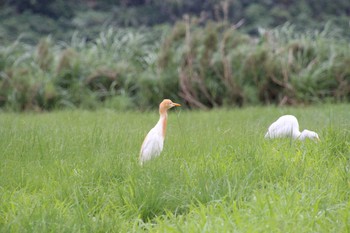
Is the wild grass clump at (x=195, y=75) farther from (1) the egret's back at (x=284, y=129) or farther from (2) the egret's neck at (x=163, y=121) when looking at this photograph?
(2) the egret's neck at (x=163, y=121)

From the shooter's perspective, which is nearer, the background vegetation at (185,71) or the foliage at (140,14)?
the background vegetation at (185,71)

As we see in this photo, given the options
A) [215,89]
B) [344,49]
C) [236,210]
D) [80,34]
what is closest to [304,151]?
[236,210]

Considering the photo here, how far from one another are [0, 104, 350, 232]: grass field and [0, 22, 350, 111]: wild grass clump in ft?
20.8

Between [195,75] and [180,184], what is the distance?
791 cm

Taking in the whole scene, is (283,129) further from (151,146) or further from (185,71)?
(185,71)

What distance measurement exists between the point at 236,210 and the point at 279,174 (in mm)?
902

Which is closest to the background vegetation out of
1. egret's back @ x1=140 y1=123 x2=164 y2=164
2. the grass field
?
the grass field

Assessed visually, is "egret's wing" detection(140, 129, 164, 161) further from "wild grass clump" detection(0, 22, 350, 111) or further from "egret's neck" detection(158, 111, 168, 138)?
"wild grass clump" detection(0, 22, 350, 111)

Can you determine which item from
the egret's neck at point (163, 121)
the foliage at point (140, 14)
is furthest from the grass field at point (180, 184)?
the foliage at point (140, 14)

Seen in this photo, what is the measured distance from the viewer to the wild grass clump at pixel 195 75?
1191 centimetres

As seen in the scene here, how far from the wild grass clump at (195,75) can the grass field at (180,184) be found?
6.33 metres

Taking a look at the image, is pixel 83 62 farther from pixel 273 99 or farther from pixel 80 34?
pixel 80 34

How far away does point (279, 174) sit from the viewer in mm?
4547

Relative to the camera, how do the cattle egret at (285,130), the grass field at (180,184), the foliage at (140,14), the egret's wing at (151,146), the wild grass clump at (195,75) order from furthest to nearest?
the foliage at (140,14) < the wild grass clump at (195,75) < the cattle egret at (285,130) < the egret's wing at (151,146) < the grass field at (180,184)
